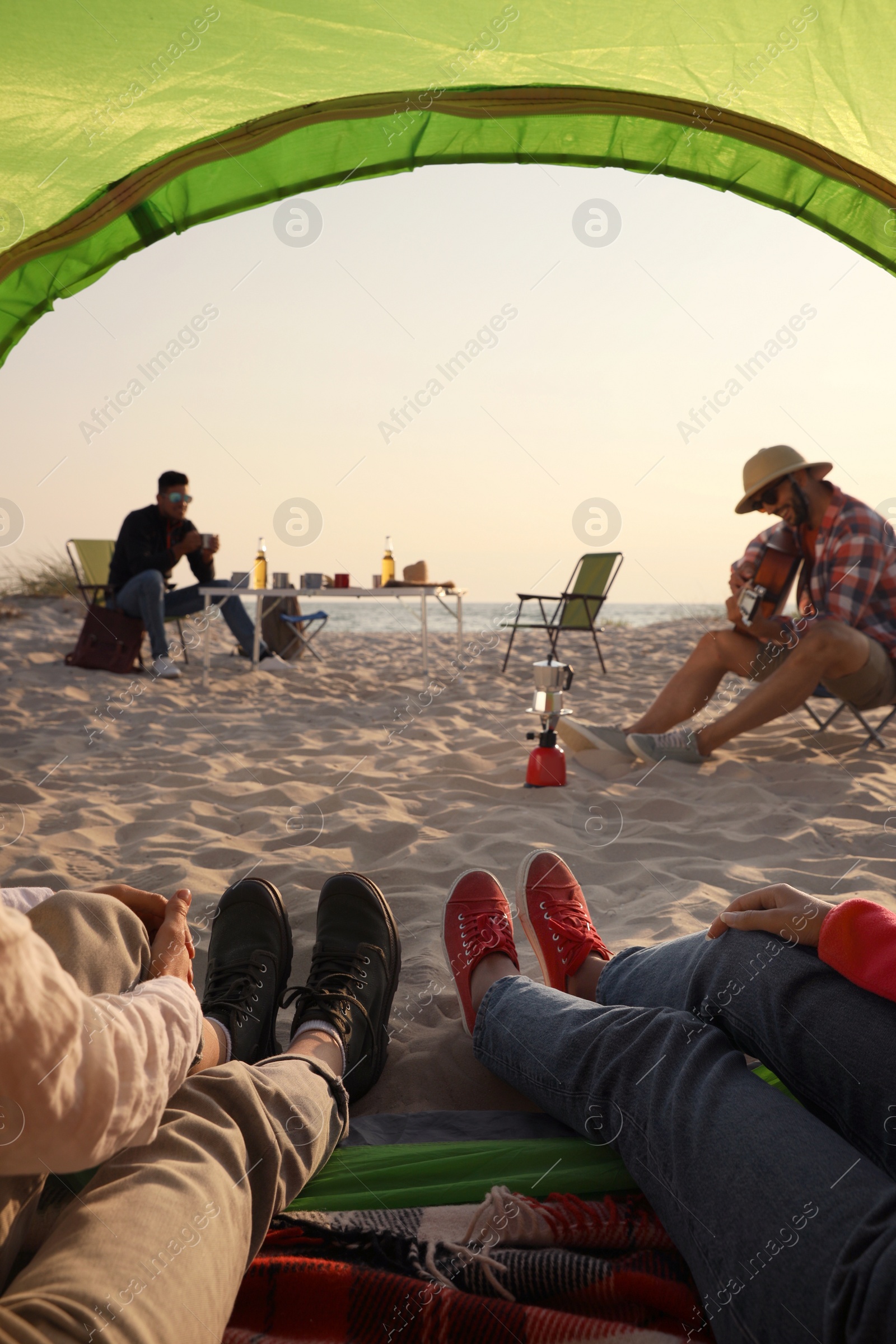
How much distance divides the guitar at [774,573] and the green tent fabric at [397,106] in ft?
5.03

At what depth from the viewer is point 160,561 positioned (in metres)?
5.87

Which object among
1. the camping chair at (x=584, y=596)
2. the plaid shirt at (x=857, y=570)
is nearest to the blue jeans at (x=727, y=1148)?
the plaid shirt at (x=857, y=570)

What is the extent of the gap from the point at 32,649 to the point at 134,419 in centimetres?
205

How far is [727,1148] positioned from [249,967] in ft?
3.05

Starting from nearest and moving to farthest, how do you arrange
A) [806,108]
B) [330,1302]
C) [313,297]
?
[330,1302], [806,108], [313,297]

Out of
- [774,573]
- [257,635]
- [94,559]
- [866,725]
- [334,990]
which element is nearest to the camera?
[334,990]

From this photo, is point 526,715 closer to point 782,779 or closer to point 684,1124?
point 782,779

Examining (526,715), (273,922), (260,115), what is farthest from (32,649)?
(273,922)

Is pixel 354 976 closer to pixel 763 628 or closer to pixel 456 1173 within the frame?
pixel 456 1173

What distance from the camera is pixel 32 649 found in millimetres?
6367

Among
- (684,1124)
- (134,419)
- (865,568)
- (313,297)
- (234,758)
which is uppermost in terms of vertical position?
(313,297)

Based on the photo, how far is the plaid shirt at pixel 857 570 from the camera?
3225 millimetres

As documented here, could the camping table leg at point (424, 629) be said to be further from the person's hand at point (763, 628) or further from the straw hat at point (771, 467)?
the straw hat at point (771, 467)

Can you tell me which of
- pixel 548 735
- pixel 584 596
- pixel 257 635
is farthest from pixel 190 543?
pixel 548 735
